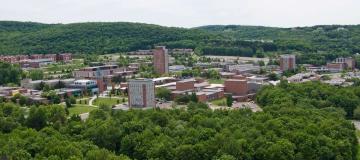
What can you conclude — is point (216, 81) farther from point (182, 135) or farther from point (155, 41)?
point (155, 41)

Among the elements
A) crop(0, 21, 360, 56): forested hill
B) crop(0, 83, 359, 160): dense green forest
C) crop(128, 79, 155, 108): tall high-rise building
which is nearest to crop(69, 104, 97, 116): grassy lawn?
crop(128, 79, 155, 108): tall high-rise building

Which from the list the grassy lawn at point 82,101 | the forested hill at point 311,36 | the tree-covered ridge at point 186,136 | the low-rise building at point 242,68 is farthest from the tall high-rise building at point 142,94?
the forested hill at point 311,36

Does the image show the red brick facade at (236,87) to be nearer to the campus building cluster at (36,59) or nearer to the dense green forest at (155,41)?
the dense green forest at (155,41)

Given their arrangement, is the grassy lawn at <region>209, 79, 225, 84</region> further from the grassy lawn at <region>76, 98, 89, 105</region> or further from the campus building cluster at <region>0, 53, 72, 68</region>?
the campus building cluster at <region>0, 53, 72, 68</region>

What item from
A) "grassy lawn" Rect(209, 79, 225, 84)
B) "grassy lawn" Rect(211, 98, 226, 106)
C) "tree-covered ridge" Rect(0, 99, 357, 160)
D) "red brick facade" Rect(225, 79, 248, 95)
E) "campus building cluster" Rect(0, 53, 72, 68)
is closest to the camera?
"tree-covered ridge" Rect(0, 99, 357, 160)

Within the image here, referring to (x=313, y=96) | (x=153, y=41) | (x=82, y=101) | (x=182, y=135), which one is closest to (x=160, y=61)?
(x=82, y=101)
